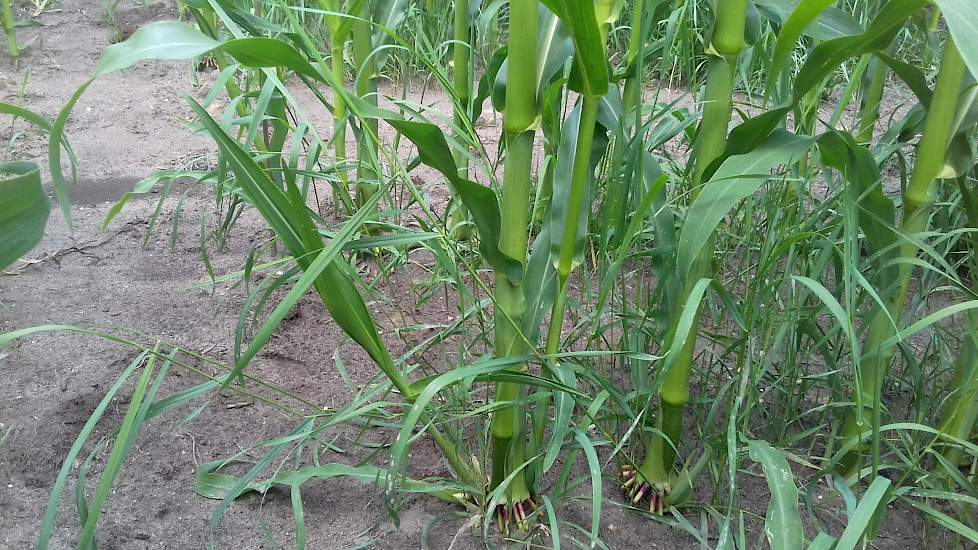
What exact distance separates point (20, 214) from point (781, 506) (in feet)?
2.31

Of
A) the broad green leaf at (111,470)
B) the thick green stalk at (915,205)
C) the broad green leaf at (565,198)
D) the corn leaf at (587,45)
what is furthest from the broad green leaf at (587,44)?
the broad green leaf at (111,470)

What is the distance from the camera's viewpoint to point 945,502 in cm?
102

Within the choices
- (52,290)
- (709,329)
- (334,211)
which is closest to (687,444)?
(709,329)

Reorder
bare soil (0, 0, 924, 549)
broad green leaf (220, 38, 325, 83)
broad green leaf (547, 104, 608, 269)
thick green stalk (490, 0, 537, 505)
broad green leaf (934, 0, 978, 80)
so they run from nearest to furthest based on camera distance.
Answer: broad green leaf (934, 0, 978, 80)
broad green leaf (220, 38, 325, 83)
thick green stalk (490, 0, 537, 505)
broad green leaf (547, 104, 608, 269)
bare soil (0, 0, 924, 549)

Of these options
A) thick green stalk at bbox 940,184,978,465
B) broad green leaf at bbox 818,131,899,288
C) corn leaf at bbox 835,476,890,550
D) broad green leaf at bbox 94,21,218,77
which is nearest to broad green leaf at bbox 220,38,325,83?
broad green leaf at bbox 94,21,218,77

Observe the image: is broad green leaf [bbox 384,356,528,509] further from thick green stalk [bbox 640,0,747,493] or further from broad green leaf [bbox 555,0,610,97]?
broad green leaf [bbox 555,0,610,97]

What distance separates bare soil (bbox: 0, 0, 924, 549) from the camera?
3.18ft

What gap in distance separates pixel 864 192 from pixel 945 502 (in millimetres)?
496

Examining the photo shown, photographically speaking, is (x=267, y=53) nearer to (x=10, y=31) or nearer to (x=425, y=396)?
(x=425, y=396)

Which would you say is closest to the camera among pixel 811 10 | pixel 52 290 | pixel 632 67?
pixel 811 10

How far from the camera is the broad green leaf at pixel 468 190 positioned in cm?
73

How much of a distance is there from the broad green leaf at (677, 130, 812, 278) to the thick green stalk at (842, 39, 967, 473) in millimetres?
170

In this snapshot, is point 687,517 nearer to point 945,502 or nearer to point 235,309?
point 945,502

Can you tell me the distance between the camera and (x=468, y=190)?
2.51ft
